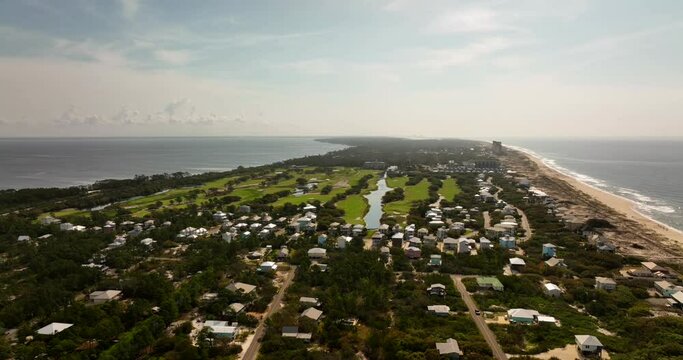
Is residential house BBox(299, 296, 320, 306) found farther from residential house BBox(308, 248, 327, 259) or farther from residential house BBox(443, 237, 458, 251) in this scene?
residential house BBox(443, 237, 458, 251)

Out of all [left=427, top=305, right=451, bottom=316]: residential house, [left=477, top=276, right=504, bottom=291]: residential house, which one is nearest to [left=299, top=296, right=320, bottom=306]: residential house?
[left=427, top=305, right=451, bottom=316]: residential house

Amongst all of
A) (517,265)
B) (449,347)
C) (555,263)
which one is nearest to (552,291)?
(517,265)

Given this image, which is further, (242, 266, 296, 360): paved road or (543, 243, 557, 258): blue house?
(543, 243, 557, 258): blue house

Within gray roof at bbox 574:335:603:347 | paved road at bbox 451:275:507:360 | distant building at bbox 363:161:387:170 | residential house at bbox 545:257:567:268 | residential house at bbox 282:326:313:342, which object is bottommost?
paved road at bbox 451:275:507:360

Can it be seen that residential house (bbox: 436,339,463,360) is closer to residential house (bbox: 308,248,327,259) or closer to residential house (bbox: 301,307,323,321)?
residential house (bbox: 301,307,323,321)

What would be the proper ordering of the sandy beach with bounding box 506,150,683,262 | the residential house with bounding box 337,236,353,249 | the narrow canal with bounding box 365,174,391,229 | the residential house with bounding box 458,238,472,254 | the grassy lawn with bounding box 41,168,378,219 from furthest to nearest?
the grassy lawn with bounding box 41,168,378,219 → the narrow canal with bounding box 365,174,391,229 → the sandy beach with bounding box 506,150,683,262 → the residential house with bounding box 337,236,353,249 → the residential house with bounding box 458,238,472,254

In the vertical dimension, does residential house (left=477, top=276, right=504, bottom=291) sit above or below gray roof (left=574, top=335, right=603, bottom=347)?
below

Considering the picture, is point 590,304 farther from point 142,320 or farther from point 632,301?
point 142,320

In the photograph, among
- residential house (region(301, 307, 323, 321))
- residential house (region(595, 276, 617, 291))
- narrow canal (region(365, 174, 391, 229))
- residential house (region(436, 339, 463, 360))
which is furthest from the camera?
narrow canal (region(365, 174, 391, 229))
